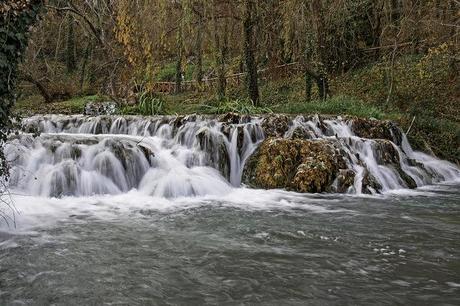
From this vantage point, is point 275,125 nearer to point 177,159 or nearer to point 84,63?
point 177,159

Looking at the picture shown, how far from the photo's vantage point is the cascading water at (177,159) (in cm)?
801

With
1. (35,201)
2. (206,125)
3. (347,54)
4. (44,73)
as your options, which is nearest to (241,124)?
(206,125)

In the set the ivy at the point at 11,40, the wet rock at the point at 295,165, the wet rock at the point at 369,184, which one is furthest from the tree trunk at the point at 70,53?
the ivy at the point at 11,40

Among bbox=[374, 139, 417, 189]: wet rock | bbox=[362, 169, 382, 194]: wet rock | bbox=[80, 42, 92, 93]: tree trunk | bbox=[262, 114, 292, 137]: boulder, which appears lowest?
bbox=[362, 169, 382, 194]: wet rock

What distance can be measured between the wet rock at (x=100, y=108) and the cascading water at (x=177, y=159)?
493cm

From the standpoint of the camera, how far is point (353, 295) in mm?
3578

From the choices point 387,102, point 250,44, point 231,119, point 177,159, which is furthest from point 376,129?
point 250,44

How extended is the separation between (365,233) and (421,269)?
1299 millimetres

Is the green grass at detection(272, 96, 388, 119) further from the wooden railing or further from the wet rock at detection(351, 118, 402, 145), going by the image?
the wooden railing

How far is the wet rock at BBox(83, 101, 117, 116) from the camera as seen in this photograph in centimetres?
1608

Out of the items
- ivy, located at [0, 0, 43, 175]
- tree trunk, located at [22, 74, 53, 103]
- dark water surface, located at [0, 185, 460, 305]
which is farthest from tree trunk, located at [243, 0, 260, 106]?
tree trunk, located at [22, 74, 53, 103]

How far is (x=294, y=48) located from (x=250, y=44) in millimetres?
1421

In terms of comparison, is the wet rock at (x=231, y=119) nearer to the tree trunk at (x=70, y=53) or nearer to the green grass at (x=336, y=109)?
the green grass at (x=336, y=109)

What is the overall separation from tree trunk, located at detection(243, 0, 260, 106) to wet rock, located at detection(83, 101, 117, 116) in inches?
192
